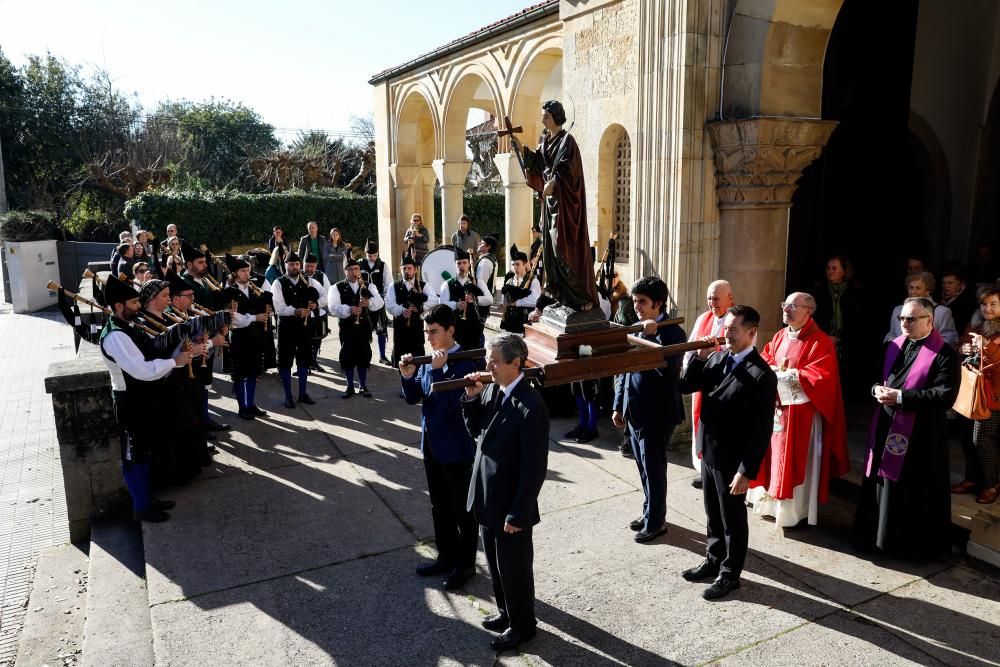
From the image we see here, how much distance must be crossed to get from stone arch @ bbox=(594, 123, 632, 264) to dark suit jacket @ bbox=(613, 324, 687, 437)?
2.72 meters

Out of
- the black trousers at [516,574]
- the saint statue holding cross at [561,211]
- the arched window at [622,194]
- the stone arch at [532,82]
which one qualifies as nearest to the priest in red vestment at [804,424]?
the saint statue holding cross at [561,211]

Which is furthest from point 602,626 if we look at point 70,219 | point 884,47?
point 70,219

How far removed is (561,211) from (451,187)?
11562mm

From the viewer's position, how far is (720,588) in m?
4.47

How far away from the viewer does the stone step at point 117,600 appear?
13.5 feet

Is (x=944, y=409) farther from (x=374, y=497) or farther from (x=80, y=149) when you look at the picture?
(x=80, y=149)

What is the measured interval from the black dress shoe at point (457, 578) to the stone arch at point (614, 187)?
4157 millimetres

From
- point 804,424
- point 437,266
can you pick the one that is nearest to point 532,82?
point 437,266

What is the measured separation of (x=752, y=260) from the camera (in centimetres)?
675

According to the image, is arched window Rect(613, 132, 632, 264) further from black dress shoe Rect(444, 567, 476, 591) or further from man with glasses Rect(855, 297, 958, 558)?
black dress shoe Rect(444, 567, 476, 591)

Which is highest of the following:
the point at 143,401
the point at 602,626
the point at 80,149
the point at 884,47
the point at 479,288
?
the point at 80,149

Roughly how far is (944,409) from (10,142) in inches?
1381

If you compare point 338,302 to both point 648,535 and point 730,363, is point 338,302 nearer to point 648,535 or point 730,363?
point 648,535

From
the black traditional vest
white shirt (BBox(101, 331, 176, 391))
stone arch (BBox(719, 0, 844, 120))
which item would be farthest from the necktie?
the black traditional vest
